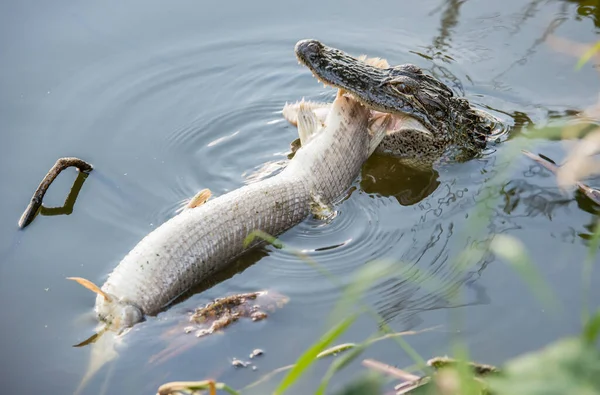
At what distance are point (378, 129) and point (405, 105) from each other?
286mm

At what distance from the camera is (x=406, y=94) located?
5.05 meters

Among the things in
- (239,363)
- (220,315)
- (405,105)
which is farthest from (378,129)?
(239,363)

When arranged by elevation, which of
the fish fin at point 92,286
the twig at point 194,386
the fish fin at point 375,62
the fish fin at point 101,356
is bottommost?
the fish fin at point 101,356

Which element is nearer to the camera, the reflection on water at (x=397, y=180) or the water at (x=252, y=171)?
the water at (x=252, y=171)

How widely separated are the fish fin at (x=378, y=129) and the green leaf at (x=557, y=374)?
11.8 feet

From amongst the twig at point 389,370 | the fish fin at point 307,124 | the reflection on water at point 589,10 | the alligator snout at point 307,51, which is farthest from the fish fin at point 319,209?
the reflection on water at point 589,10

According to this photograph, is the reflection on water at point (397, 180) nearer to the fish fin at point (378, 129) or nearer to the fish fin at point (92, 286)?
the fish fin at point (378, 129)

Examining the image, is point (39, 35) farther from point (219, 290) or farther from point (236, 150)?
point (219, 290)

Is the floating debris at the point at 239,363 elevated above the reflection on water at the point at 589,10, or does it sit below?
below

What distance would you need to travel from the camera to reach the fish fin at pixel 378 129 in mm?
5180

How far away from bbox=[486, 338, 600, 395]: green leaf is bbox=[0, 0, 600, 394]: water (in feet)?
6.81

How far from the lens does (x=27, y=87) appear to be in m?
A: 5.88

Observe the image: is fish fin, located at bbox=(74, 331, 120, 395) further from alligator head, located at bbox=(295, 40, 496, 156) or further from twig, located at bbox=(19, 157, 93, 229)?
alligator head, located at bbox=(295, 40, 496, 156)

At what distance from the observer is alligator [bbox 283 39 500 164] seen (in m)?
4.91
